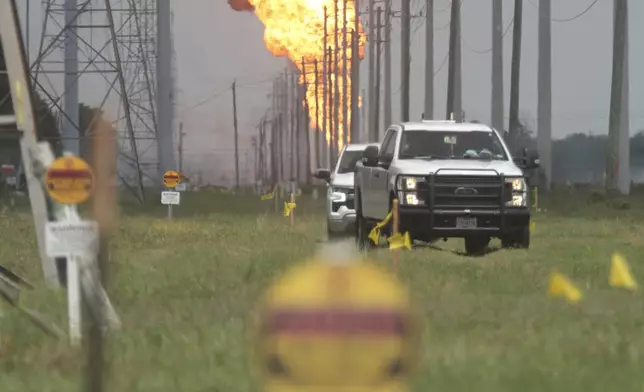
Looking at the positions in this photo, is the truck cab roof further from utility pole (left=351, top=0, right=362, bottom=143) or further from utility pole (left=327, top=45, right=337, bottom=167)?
utility pole (left=327, top=45, right=337, bottom=167)

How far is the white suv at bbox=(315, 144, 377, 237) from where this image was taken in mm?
27422

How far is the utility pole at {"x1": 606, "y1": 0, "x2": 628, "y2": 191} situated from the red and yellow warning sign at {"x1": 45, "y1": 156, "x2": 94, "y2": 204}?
1765 inches

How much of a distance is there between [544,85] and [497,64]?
7.87 feet

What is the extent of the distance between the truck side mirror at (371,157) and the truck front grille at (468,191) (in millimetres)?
1765

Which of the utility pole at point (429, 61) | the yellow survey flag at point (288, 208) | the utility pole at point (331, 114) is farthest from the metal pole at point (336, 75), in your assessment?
the yellow survey flag at point (288, 208)

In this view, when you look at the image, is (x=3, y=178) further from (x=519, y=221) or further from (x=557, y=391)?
(x=557, y=391)

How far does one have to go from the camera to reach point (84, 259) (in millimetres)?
8289

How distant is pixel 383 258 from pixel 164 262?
305cm

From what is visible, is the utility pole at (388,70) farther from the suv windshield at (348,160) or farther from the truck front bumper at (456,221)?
the truck front bumper at (456,221)

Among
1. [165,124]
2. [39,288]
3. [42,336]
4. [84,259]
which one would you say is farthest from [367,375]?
[165,124]

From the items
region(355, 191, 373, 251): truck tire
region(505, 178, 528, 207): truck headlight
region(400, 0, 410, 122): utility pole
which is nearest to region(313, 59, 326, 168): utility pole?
region(400, 0, 410, 122): utility pole

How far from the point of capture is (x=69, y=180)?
849cm

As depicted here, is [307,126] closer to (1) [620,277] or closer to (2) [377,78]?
(2) [377,78]

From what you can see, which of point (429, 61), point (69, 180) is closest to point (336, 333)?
point (69, 180)
